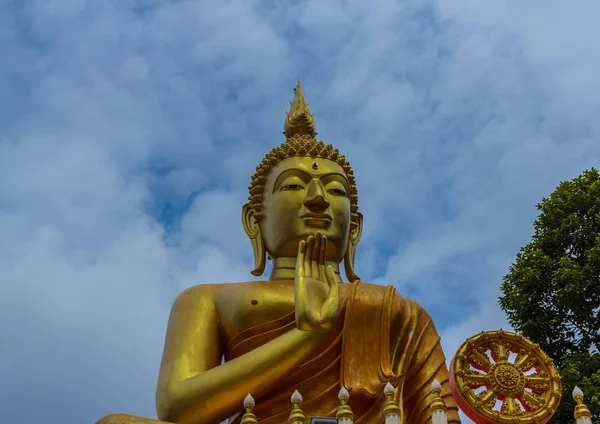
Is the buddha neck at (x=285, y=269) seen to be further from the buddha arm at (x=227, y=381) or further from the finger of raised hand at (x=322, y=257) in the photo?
the buddha arm at (x=227, y=381)

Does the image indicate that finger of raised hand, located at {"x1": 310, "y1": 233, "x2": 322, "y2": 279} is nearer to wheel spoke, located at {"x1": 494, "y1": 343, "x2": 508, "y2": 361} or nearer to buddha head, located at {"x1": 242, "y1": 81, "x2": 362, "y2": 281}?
buddha head, located at {"x1": 242, "y1": 81, "x2": 362, "y2": 281}

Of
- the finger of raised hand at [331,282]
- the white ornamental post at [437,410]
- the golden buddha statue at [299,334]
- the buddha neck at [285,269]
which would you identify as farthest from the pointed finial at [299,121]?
the white ornamental post at [437,410]

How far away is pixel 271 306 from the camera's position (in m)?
8.85

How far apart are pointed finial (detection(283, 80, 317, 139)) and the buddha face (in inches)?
29.0

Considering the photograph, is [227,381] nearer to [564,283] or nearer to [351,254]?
[351,254]

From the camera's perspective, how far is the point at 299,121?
10.5m

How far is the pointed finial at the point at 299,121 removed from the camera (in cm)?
1051

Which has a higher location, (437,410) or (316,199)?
(316,199)

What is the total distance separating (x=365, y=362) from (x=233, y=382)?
1.21 meters

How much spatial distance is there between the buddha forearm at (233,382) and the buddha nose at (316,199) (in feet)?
5.27

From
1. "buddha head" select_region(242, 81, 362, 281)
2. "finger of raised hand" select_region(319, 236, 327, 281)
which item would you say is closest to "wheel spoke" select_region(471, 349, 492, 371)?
"finger of raised hand" select_region(319, 236, 327, 281)

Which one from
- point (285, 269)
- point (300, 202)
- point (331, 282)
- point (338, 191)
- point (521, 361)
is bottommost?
point (521, 361)

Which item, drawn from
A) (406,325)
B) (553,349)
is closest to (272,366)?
(406,325)

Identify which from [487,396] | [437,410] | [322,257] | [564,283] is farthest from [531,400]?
[564,283]
